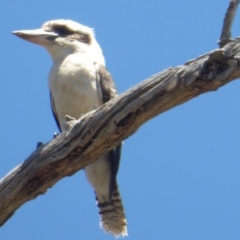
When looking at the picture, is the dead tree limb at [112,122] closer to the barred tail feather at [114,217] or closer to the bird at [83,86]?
the bird at [83,86]

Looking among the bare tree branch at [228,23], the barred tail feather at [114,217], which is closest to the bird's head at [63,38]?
the barred tail feather at [114,217]

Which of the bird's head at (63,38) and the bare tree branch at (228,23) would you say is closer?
the bare tree branch at (228,23)

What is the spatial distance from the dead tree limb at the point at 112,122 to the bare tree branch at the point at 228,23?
0.03m

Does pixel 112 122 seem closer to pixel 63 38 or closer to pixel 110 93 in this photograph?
pixel 110 93

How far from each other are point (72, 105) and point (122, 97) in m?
1.34

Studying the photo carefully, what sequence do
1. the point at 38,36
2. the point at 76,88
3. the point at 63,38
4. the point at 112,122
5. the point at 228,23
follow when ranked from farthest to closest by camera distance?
the point at 63,38, the point at 38,36, the point at 76,88, the point at 112,122, the point at 228,23

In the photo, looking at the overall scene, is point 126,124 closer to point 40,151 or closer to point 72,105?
point 40,151

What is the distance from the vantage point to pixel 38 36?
17.7 feet

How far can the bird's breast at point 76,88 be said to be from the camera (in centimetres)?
515

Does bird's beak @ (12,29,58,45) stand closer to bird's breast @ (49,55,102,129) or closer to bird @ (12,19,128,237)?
bird @ (12,19,128,237)

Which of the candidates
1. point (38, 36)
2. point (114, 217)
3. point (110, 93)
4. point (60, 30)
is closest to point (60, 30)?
point (60, 30)

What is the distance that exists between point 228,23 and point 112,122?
85 centimetres

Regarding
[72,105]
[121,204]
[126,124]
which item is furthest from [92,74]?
[126,124]

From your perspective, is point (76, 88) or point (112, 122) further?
point (76, 88)
